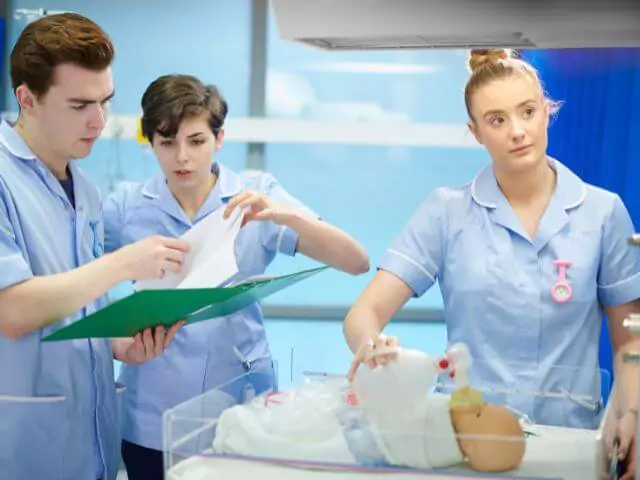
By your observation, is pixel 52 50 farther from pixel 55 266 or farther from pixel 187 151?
pixel 187 151

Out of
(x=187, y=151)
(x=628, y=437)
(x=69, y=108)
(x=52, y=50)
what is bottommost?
(x=628, y=437)

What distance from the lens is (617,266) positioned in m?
1.93

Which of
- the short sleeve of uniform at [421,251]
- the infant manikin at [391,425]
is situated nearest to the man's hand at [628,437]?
the infant manikin at [391,425]

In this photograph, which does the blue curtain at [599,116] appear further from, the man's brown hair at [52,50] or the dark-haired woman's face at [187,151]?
the man's brown hair at [52,50]

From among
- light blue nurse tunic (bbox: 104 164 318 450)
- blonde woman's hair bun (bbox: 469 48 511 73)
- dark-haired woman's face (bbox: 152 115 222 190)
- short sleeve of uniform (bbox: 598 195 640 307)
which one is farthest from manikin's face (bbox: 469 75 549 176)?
dark-haired woman's face (bbox: 152 115 222 190)

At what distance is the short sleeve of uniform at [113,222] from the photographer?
2.38m

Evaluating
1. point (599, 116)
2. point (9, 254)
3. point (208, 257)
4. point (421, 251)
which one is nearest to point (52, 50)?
point (9, 254)

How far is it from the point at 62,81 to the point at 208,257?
0.47 metres

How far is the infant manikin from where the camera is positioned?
1.37 m

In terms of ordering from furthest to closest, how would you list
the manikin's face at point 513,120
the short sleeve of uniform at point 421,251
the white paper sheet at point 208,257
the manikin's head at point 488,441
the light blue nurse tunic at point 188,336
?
1. the light blue nurse tunic at point 188,336
2. the short sleeve of uniform at point 421,251
3. the manikin's face at point 513,120
4. the white paper sheet at point 208,257
5. the manikin's head at point 488,441

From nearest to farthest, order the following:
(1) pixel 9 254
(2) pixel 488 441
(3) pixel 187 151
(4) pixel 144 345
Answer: (2) pixel 488 441 < (1) pixel 9 254 < (4) pixel 144 345 < (3) pixel 187 151

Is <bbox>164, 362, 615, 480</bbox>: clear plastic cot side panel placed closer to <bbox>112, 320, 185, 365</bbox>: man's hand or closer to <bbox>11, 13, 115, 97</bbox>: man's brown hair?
<bbox>112, 320, 185, 365</bbox>: man's hand

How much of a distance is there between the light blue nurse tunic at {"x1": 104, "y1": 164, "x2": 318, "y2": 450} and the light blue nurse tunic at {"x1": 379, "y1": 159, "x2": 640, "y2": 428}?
476 mm

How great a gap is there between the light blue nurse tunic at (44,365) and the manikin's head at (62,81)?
0.07 meters
